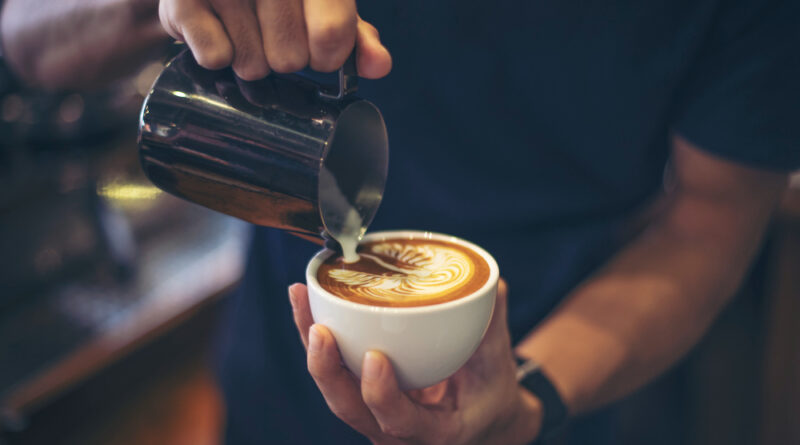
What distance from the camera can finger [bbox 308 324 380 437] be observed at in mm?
532

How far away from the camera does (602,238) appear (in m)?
1.03

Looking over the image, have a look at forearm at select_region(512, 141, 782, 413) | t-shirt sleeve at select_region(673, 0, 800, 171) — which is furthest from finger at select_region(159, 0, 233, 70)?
t-shirt sleeve at select_region(673, 0, 800, 171)

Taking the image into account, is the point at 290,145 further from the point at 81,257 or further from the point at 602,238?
the point at 81,257

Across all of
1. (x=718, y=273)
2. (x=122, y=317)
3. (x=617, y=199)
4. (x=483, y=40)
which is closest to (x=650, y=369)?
(x=718, y=273)

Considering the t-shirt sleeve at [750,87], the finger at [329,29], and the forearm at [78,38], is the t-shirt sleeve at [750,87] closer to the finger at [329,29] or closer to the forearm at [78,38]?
the finger at [329,29]

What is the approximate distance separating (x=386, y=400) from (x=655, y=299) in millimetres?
657

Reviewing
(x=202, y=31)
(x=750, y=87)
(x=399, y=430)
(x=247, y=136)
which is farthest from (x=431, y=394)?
(x=750, y=87)

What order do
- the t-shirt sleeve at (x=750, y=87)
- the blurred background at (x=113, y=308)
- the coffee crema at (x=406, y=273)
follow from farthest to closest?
the blurred background at (x=113, y=308)
the t-shirt sleeve at (x=750, y=87)
the coffee crema at (x=406, y=273)

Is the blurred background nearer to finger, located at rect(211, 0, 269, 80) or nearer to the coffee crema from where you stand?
the coffee crema

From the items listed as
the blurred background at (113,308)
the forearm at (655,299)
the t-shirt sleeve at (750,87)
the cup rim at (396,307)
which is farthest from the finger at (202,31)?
the blurred background at (113,308)

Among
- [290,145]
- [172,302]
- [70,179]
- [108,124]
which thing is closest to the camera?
[290,145]

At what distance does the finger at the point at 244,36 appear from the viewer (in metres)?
0.50

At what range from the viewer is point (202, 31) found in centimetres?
50

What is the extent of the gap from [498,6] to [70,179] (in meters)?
1.47
